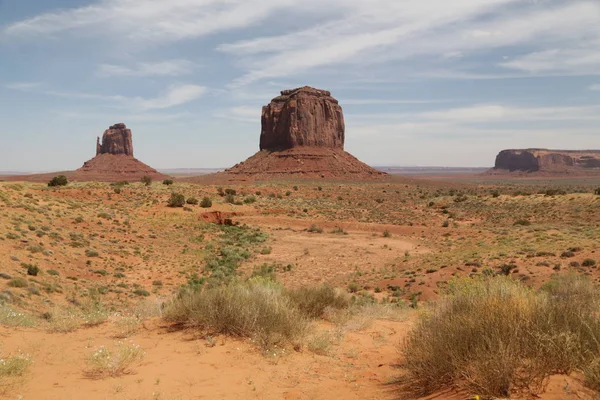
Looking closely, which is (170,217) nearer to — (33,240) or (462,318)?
(33,240)

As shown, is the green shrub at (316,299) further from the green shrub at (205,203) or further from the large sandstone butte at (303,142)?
the large sandstone butte at (303,142)

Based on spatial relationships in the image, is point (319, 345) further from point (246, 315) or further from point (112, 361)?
point (112, 361)

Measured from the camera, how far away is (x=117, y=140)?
481 feet

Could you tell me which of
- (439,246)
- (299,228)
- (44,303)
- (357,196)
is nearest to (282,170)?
(357,196)

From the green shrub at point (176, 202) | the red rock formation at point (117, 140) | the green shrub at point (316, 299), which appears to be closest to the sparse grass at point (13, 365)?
the green shrub at point (316, 299)

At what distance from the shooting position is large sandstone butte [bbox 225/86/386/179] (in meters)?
100

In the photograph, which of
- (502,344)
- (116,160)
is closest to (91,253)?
(502,344)

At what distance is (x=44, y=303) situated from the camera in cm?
1236

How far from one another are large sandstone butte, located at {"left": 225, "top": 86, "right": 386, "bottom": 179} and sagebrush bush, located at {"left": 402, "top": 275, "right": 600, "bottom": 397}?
8755cm

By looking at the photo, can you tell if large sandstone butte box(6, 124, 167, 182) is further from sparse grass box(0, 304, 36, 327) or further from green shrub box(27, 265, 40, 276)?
sparse grass box(0, 304, 36, 327)

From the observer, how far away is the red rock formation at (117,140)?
146 m

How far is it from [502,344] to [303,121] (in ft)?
367

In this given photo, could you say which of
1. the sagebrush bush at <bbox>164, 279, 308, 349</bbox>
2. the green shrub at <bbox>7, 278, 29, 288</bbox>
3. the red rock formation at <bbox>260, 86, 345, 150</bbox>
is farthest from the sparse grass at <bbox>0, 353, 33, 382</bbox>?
the red rock formation at <bbox>260, 86, 345, 150</bbox>

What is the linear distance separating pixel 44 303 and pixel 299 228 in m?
24.4
